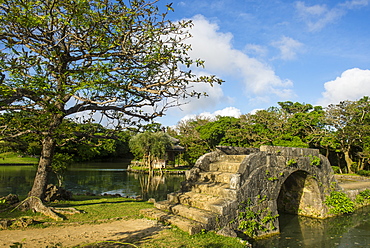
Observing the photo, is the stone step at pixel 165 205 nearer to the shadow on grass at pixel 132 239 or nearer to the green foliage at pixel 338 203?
the shadow on grass at pixel 132 239

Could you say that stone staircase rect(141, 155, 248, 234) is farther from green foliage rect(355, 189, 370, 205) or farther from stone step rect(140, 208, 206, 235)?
green foliage rect(355, 189, 370, 205)

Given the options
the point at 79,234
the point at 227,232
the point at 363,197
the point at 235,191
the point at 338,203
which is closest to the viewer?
the point at 79,234

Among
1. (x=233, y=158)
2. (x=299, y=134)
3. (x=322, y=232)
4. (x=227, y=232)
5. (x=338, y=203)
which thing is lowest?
(x=322, y=232)

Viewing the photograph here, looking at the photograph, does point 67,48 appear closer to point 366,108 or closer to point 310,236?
point 310,236

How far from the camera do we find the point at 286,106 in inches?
1474

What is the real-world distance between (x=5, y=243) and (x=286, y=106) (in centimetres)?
3744

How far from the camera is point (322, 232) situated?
25.6 feet

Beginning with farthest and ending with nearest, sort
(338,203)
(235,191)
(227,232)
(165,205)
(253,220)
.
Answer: (338,203) → (165,205) → (253,220) → (235,191) → (227,232)

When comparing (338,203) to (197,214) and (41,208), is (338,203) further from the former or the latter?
(41,208)

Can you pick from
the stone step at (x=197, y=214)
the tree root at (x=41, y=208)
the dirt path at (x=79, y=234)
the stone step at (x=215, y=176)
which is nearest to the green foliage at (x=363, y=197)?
the stone step at (x=215, y=176)

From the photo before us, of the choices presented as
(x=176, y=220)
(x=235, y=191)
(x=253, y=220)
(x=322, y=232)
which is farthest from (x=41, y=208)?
(x=322, y=232)

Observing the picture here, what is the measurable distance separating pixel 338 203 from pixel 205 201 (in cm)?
606

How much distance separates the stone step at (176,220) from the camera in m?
5.51

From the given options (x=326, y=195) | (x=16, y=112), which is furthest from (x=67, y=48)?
(x=326, y=195)
